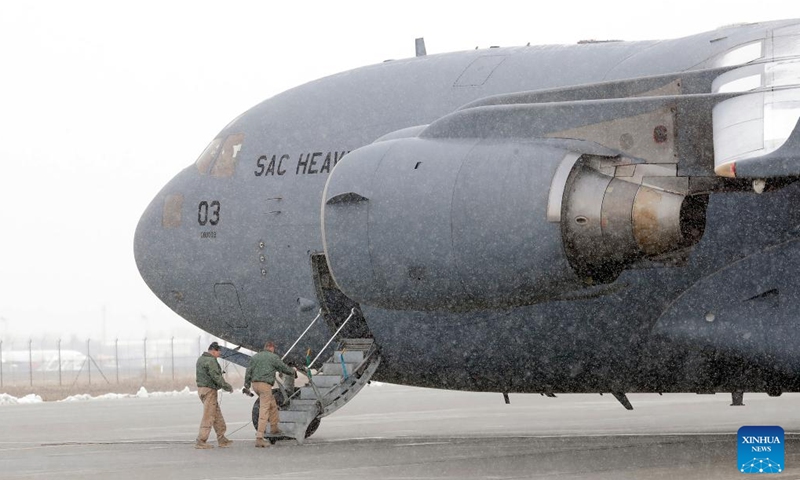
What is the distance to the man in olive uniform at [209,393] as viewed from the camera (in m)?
19.2

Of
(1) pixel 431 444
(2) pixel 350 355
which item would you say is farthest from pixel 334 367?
(1) pixel 431 444

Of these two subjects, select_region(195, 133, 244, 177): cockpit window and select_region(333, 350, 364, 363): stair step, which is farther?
select_region(195, 133, 244, 177): cockpit window

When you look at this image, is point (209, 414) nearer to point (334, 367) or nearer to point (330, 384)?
point (330, 384)

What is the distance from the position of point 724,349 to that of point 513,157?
3.34m

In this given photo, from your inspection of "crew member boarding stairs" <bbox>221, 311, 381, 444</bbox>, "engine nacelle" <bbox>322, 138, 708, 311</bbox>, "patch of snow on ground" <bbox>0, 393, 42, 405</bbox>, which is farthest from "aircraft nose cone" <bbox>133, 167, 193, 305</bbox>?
"patch of snow on ground" <bbox>0, 393, 42, 405</bbox>

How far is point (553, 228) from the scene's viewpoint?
1312 cm

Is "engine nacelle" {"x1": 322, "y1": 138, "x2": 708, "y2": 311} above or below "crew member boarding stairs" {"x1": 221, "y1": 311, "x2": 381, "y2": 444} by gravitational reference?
above

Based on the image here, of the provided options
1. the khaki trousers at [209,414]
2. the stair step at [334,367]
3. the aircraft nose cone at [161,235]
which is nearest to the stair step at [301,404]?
the stair step at [334,367]

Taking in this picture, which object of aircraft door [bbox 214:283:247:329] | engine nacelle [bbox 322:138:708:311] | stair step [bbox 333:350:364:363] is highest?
engine nacelle [bbox 322:138:708:311]

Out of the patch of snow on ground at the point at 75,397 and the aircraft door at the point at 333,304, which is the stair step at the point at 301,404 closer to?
the aircraft door at the point at 333,304

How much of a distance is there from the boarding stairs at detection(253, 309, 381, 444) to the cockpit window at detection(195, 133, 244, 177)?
3.03 meters

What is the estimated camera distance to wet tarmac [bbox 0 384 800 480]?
15172mm

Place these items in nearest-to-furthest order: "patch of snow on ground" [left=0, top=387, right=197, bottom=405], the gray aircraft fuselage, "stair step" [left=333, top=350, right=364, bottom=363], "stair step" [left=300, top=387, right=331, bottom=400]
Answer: the gray aircraft fuselage → "stair step" [left=333, top=350, right=364, bottom=363] → "stair step" [left=300, top=387, right=331, bottom=400] → "patch of snow on ground" [left=0, top=387, right=197, bottom=405]

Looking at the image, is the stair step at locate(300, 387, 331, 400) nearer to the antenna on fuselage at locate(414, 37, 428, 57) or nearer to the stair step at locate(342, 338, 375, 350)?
the stair step at locate(342, 338, 375, 350)
